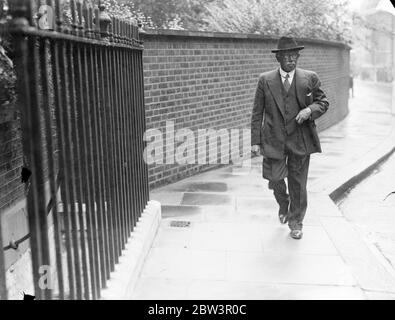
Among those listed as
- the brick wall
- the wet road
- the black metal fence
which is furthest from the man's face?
the brick wall

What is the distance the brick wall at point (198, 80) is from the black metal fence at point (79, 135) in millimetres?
2220

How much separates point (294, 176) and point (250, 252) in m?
0.85

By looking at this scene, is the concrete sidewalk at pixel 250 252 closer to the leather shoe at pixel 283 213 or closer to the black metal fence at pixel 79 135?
the leather shoe at pixel 283 213

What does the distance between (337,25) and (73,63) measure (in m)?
16.2

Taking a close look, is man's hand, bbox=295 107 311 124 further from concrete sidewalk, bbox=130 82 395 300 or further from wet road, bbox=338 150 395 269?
wet road, bbox=338 150 395 269

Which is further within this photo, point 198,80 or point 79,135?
point 198,80

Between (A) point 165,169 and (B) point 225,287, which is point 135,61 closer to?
(B) point 225,287

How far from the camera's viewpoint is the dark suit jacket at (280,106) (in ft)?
16.6

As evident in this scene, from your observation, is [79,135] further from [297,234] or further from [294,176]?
[297,234]

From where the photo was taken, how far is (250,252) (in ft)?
16.0

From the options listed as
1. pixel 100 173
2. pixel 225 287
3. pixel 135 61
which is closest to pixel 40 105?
pixel 100 173

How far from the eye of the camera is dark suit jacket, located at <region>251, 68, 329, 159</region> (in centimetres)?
506

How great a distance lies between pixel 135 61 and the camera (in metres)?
5.00

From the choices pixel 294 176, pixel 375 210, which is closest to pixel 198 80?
pixel 375 210
